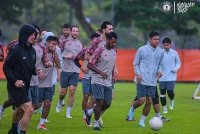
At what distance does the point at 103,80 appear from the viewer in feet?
51.0

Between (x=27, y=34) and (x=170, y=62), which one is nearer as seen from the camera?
(x=27, y=34)

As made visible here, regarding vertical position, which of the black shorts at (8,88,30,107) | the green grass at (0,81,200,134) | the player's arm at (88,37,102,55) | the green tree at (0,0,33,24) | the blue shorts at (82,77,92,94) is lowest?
the green grass at (0,81,200,134)

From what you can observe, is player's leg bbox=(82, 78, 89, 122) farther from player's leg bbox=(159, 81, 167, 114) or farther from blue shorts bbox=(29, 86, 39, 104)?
player's leg bbox=(159, 81, 167, 114)

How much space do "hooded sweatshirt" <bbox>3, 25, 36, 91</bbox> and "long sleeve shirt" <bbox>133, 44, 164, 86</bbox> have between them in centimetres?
406

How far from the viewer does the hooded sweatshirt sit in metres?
13.1

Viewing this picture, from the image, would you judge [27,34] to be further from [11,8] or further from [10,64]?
[11,8]

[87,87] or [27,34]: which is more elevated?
[27,34]

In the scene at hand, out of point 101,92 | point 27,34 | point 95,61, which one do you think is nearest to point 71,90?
point 101,92

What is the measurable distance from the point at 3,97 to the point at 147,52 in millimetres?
9625

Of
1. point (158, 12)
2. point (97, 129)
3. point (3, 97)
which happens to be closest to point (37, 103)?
point (97, 129)

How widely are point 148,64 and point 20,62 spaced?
4418 millimetres

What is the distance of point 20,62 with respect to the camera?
13.2 metres

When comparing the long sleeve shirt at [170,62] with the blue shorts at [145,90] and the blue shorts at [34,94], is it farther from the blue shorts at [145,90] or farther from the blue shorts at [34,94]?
the blue shorts at [34,94]

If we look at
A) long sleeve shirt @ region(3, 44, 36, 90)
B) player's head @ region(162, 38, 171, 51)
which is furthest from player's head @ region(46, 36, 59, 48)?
player's head @ region(162, 38, 171, 51)
